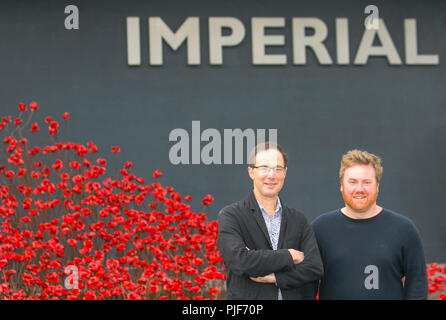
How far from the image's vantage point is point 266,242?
119 inches

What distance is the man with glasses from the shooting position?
114 inches

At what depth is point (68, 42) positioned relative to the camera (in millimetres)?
7141

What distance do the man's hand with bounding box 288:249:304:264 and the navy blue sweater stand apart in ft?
0.47

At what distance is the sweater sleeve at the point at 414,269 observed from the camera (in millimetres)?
2887

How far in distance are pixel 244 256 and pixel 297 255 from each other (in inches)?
10.6

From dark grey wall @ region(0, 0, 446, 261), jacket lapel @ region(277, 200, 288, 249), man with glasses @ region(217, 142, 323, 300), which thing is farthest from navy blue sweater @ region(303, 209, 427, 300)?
dark grey wall @ region(0, 0, 446, 261)

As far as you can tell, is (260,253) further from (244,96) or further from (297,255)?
(244,96)

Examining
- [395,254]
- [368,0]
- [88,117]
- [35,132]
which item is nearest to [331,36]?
[368,0]

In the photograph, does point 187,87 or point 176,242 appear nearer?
point 176,242

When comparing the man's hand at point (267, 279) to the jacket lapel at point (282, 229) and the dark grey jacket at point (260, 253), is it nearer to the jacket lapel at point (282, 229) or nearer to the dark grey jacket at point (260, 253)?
the dark grey jacket at point (260, 253)
